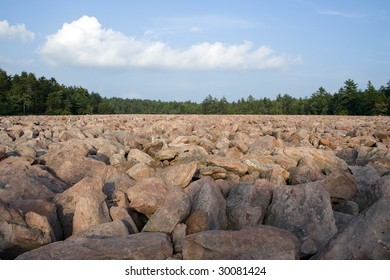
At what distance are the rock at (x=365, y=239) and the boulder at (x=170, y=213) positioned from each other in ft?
5.11

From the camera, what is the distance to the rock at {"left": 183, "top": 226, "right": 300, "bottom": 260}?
156 inches

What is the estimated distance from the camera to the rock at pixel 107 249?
12.9 ft

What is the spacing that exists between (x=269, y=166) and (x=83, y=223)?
3915mm

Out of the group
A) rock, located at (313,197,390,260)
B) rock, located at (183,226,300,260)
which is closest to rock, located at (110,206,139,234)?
rock, located at (183,226,300,260)

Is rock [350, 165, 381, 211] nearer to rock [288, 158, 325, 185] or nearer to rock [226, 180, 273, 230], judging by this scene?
rock [288, 158, 325, 185]

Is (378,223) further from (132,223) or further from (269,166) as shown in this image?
(269,166)

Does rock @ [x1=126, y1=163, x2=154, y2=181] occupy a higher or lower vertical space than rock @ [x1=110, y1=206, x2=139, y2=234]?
higher

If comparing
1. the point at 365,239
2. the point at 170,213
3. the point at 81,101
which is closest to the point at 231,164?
the point at 170,213

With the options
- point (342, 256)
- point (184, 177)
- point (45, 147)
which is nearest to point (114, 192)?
point (184, 177)

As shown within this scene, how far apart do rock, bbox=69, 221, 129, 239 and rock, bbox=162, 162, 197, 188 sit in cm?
169

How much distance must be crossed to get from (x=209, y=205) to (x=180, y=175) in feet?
4.52

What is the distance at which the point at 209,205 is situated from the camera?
16.9 feet

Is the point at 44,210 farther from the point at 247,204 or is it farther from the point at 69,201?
the point at 247,204

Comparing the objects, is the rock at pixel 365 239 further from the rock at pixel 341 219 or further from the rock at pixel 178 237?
the rock at pixel 178 237
